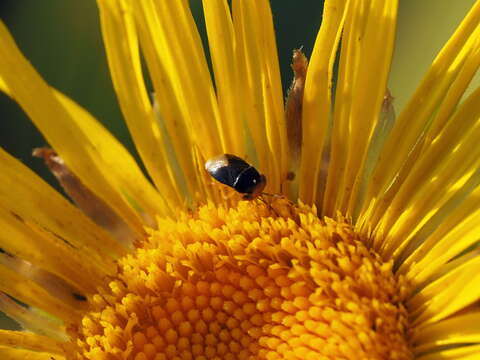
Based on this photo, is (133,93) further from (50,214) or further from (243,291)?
(243,291)

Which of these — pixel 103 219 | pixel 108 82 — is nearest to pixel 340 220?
pixel 103 219

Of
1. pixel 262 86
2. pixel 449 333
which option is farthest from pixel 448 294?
pixel 262 86

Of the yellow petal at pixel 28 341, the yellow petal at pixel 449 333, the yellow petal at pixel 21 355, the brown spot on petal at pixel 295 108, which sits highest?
the brown spot on petal at pixel 295 108

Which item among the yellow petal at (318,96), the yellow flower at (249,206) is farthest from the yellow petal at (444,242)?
the yellow petal at (318,96)

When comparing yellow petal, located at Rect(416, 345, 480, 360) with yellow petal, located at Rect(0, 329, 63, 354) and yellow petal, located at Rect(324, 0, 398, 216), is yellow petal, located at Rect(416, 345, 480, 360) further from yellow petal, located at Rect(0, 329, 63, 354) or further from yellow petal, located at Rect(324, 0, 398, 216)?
yellow petal, located at Rect(0, 329, 63, 354)

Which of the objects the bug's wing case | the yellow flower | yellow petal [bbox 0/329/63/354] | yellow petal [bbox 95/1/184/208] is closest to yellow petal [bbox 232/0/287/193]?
the yellow flower

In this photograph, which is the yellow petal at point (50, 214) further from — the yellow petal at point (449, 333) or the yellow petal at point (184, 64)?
the yellow petal at point (449, 333)

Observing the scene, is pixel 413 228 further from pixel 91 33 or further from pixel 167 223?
pixel 91 33
